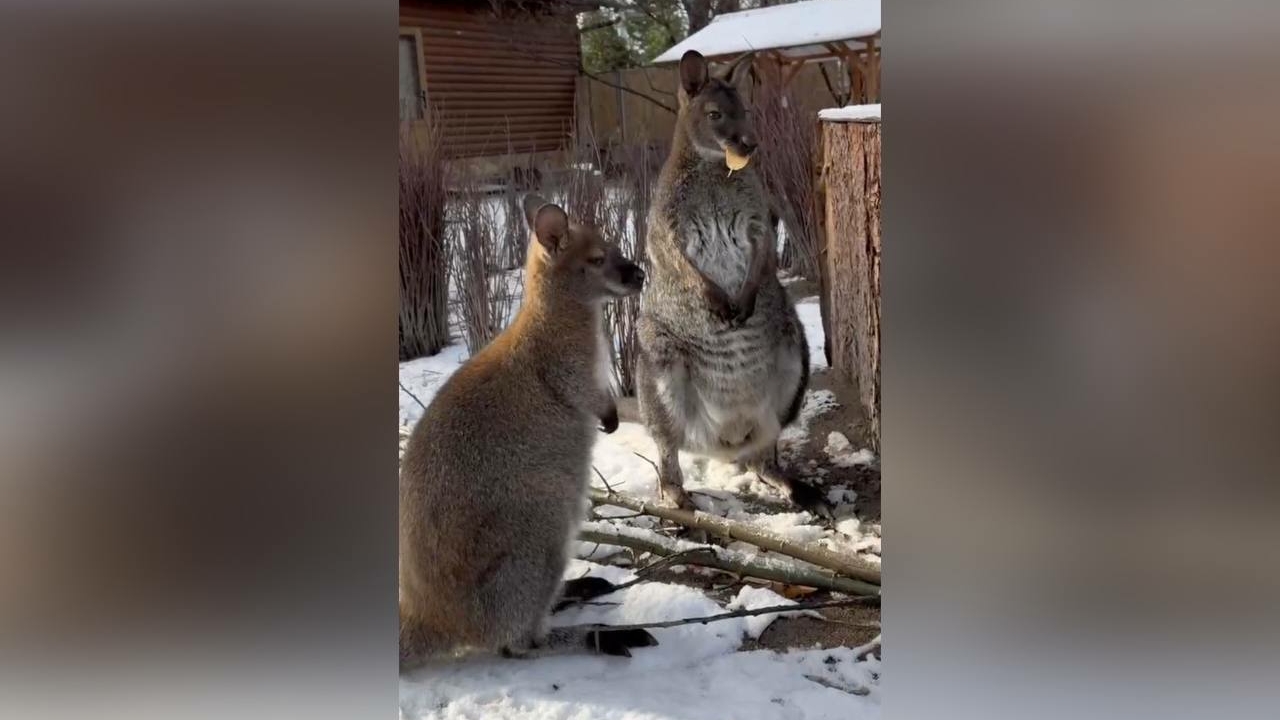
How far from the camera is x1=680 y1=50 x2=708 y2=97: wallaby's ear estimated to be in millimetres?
2203

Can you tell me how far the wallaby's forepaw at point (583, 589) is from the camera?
6.41ft

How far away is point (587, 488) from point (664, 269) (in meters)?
1.00

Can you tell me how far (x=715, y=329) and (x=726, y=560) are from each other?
3.13 feet

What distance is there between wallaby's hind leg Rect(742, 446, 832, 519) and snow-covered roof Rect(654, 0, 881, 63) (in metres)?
1.08

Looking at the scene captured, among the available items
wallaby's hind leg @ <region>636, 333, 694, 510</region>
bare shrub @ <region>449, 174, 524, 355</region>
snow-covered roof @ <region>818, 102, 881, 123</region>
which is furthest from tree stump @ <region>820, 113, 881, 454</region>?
bare shrub @ <region>449, 174, 524, 355</region>

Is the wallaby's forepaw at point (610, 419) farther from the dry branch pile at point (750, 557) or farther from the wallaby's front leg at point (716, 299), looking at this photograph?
the wallaby's front leg at point (716, 299)

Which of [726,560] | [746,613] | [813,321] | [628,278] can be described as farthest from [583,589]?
[813,321]

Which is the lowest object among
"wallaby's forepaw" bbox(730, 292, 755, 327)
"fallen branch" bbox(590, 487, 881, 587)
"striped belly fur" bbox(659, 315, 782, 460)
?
"fallen branch" bbox(590, 487, 881, 587)

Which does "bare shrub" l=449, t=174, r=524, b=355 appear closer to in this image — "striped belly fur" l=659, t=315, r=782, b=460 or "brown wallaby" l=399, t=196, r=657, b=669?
"striped belly fur" l=659, t=315, r=782, b=460

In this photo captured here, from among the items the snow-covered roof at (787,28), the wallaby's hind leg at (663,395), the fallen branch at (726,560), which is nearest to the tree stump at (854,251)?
the snow-covered roof at (787,28)

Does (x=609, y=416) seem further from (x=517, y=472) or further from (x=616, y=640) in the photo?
(x=616, y=640)

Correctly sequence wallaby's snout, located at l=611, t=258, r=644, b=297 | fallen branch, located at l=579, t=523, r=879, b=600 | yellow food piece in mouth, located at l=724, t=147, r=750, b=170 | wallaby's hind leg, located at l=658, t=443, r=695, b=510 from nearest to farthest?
fallen branch, located at l=579, t=523, r=879, b=600, wallaby's snout, located at l=611, t=258, r=644, b=297, yellow food piece in mouth, located at l=724, t=147, r=750, b=170, wallaby's hind leg, located at l=658, t=443, r=695, b=510
